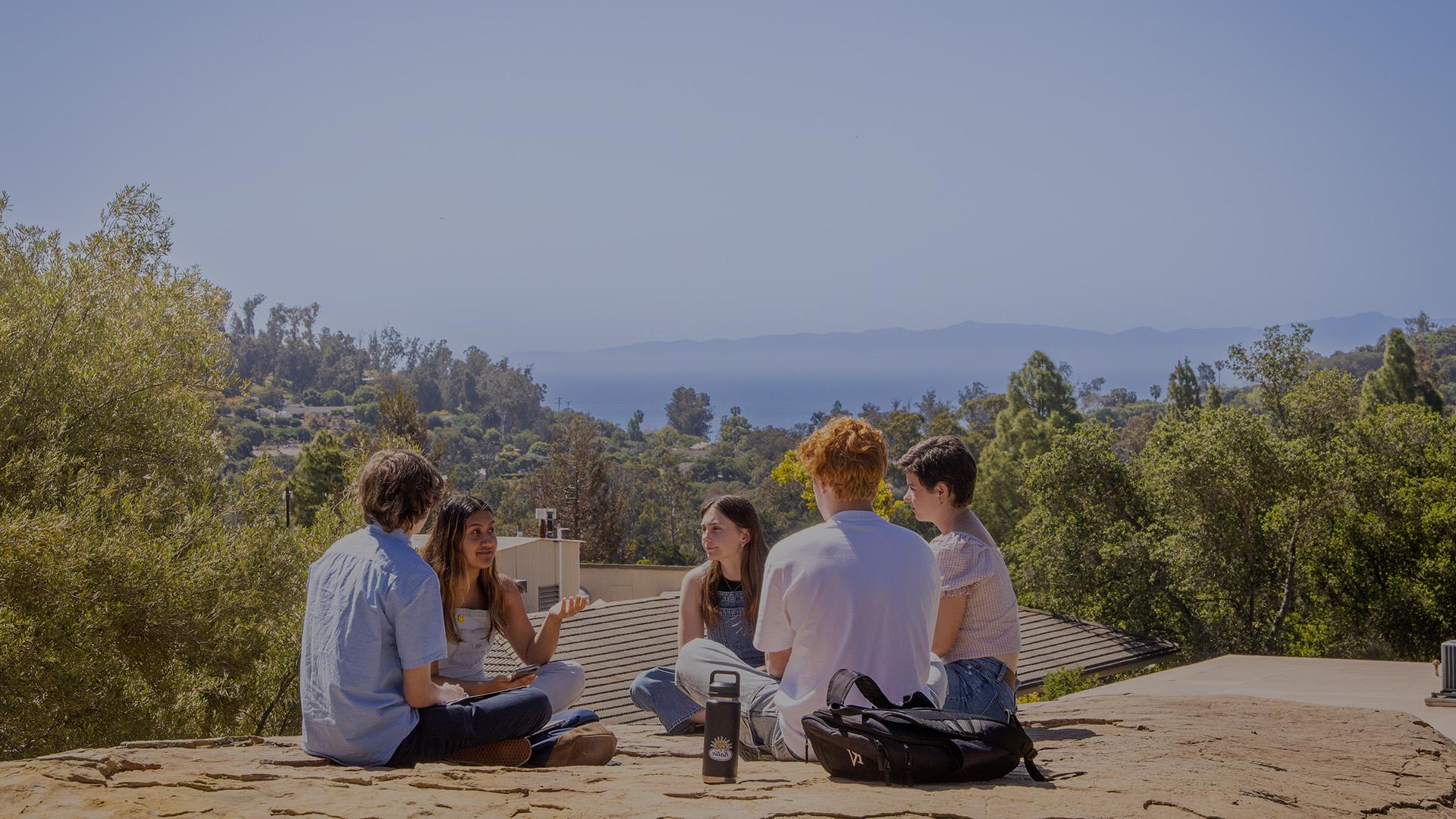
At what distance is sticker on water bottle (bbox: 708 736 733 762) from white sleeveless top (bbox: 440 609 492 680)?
158 cm

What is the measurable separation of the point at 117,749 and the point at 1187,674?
928 centimetres

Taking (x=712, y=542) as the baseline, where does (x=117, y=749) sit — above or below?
below

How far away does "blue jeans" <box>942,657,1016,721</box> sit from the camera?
3.83m

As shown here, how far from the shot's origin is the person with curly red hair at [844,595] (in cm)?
318

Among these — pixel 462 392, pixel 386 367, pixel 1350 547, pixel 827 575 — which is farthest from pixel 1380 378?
pixel 386 367

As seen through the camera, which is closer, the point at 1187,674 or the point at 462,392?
the point at 1187,674

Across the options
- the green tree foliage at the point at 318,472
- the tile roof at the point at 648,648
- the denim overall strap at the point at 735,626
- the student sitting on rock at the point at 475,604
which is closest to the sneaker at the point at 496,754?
the student sitting on rock at the point at 475,604

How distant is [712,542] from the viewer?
4.53 m

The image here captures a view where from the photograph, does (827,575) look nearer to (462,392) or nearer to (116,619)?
(116,619)

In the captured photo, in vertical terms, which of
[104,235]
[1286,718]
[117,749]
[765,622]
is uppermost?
[104,235]

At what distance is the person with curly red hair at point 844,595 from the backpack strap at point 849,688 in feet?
0.36

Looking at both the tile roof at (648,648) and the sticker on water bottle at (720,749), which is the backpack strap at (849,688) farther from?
Answer: the tile roof at (648,648)

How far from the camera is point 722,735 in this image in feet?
9.91

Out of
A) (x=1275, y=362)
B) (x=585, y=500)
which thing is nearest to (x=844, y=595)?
(x=1275, y=362)
